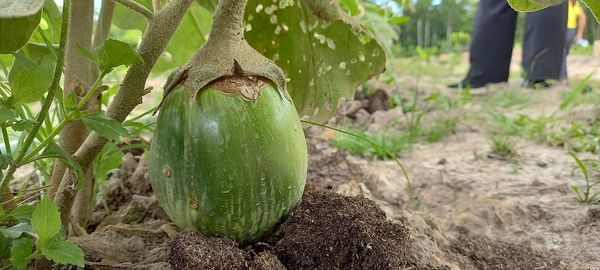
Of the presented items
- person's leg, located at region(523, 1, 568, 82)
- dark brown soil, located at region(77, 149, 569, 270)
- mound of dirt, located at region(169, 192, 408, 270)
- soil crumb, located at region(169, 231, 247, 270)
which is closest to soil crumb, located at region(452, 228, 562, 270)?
dark brown soil, located at region(77, 149, 569, 270)

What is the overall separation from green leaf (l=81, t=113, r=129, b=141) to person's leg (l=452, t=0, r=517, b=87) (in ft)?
14.1

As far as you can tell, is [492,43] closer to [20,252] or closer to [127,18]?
[127,18]

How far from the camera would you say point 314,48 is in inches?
58.6

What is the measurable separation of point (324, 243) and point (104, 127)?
0.40 meters

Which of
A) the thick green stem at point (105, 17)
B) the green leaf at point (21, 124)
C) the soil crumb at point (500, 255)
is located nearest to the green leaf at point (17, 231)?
the green leaf at point (21, 124)

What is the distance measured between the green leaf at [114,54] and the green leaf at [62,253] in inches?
9.7

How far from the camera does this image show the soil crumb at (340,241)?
0.96 metres

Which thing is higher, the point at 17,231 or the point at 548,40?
the point at 17,231

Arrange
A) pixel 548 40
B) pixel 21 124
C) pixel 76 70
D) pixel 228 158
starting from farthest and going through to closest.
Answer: pixel 548 40 → pixel 76 70 → pixel 228 158 → pixel 21 124

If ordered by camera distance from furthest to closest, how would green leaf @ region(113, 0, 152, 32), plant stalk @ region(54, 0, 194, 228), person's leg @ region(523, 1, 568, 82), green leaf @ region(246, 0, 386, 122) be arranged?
1. person's leg @ region(523, 1, 568, 82)
2. green leaf @ region(113, 0, 152, 32)
3. green leaf @ region(246, 0, 386, 122)
4. plant stalk @ region(54, 0, 194, 228)

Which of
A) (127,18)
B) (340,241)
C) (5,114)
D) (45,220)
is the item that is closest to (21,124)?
(5,114)

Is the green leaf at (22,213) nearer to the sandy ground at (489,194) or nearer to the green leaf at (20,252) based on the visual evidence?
the green leaf at (20,252)

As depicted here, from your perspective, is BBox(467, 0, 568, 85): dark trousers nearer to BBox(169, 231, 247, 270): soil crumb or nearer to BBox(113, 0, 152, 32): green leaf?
BBox(113, 0, 152, 32): green leaf

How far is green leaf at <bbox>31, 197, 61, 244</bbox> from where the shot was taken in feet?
2.51
